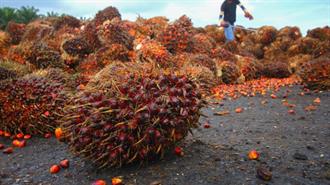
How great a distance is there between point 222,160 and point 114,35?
15.9 feet

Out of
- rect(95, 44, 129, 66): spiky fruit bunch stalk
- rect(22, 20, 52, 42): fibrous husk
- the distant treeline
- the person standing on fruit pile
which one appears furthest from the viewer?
the distant treeline

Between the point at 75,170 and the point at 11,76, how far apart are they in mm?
2340

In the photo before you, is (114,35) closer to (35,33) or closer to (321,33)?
(35,33)

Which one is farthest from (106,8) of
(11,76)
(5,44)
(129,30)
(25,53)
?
(11,76)

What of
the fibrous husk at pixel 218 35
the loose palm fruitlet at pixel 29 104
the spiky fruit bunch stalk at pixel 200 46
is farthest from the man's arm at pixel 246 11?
the loose palm fruitlet at pixel 29 104

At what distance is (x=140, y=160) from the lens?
2742mm

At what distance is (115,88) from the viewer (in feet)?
8.59

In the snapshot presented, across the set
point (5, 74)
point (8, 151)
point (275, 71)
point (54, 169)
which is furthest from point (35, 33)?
point (54, 169)

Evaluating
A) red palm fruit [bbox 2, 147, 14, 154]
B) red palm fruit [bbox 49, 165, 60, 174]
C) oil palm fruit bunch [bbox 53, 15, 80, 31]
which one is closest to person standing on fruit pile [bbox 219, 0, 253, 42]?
oil palm fruit bunch [bbox 53, 15, 80, 31]

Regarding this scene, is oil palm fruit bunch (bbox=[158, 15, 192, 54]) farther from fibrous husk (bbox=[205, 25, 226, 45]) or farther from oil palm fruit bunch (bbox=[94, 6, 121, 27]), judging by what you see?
fibrous husk (bbox=[205, 25, 226, 45])

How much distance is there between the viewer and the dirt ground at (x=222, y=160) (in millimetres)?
2592

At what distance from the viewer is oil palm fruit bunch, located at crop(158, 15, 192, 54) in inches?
306

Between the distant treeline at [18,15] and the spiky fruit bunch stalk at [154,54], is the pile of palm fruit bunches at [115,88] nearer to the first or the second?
the spiky fruit bunch stalk at [154,54]

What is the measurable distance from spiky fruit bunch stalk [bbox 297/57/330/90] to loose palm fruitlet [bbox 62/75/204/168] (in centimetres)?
470
